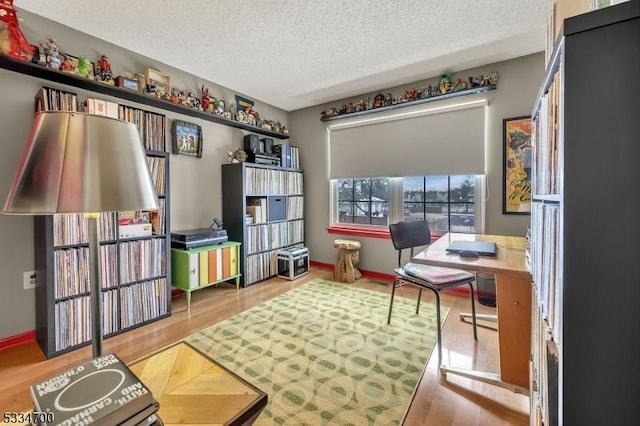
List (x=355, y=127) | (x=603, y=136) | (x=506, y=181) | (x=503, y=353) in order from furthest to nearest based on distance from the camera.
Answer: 1. (x=355, y=127)
2. (x=506, y=181)
3. (x=503, y=353)
4. (x=603, y=136)

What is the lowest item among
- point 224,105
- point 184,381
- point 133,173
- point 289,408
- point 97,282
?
point 289,408

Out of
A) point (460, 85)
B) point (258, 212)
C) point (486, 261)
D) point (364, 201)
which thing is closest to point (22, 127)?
point (258, 212)

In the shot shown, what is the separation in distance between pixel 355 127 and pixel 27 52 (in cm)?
297

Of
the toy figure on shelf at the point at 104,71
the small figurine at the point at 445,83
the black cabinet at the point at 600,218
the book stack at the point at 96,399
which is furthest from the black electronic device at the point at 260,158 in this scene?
the black cabinet at the point at 600,218

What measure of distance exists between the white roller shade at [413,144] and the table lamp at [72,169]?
117 inches

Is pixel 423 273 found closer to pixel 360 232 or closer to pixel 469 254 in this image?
pixel 469 254

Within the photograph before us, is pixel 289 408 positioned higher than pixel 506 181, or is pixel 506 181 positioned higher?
pixel 506 181

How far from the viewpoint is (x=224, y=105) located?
10.6 feet

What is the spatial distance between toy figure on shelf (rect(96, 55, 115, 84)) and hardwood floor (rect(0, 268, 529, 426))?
2028 millimetres

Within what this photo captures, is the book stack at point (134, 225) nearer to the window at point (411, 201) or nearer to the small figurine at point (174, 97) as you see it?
the small figurine at point (174, 97)

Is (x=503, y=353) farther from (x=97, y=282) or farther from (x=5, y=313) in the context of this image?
(x=5, y=313)

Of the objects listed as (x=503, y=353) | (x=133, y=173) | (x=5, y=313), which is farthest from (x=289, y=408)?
(x=5, y=313)

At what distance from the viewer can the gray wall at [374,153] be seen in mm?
2615

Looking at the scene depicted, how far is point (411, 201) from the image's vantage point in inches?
131
